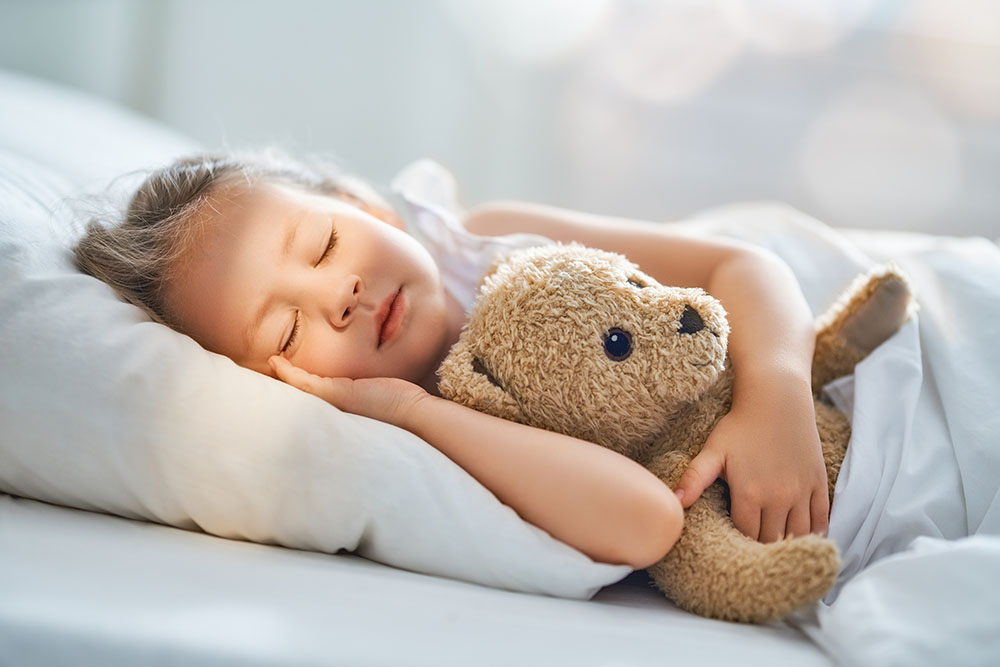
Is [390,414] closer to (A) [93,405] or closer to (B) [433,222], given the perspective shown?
(A) [93,405]

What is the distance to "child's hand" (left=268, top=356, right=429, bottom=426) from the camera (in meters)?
0.71

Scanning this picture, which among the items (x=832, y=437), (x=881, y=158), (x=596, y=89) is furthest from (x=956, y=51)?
(x=832, y=437)

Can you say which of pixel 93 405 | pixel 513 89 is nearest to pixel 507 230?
pixel 93 405

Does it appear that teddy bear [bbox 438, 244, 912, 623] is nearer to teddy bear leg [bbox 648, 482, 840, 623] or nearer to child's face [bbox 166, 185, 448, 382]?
teddy bear leg [bbox 648, 482, 840, 623]

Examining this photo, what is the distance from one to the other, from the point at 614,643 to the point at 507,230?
25.5 inches

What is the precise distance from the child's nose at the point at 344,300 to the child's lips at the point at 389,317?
3cm

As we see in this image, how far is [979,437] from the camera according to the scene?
2.37ft

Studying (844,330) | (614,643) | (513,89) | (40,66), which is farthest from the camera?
(513,89)

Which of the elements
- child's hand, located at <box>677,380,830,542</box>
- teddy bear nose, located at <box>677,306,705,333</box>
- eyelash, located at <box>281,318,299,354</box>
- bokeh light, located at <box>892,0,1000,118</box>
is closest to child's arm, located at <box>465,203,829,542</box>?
child's hand, located at <box>677,380,830,542</box>

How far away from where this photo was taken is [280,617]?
19.7 inches

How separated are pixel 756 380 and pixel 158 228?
66 centimetres

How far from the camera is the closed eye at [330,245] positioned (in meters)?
0.80

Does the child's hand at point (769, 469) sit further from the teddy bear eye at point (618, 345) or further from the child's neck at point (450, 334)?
the child's neck at point (450, 334)

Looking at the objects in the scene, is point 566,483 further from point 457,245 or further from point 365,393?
point 457,245
